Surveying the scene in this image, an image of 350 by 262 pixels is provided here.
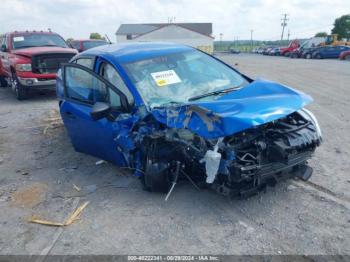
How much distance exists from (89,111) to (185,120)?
1.64m

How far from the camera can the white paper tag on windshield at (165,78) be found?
4117 millimetres

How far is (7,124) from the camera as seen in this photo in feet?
25.5

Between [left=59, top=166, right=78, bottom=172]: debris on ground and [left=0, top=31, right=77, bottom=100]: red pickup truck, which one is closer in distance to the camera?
[left=59, top=166, right=78, bottom=172]: debris on ground

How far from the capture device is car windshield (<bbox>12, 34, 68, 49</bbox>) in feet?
36.0

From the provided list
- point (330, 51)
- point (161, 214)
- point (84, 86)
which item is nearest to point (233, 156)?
point (161, 214)

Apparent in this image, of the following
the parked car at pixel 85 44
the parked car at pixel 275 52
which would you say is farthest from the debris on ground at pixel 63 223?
the parked car at pixel 275 52

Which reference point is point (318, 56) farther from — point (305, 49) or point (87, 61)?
point (87, 61)

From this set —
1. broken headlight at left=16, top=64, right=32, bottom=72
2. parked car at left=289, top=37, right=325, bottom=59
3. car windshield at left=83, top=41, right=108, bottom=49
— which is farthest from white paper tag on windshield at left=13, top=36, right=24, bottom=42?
parked car at left=289, top=37, right=325, bottom=59

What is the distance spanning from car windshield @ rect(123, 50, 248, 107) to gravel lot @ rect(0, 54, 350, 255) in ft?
3.75

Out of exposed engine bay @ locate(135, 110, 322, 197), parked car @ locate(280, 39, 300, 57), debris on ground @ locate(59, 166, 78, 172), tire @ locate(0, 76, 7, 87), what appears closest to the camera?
exposed engine bay @ locate(135, 110, 322, 197)

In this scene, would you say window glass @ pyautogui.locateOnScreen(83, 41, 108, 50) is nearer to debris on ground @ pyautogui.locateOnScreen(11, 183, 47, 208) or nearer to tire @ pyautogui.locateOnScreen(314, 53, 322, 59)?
debris on ground @ pyautogui.locateOnScreen(11, 183, 47, 208)

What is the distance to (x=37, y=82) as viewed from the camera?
9938 millimetres

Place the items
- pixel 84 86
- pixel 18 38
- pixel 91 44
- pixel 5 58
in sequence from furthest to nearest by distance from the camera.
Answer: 1. pixel 91 44
2. pixel 5 58
3. pixel 18 38
4. pixel 84 86

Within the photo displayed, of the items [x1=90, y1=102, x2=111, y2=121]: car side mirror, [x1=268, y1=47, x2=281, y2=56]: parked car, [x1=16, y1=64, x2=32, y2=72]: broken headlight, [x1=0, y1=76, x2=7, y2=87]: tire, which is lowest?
[x1=268, y1=47, x2=281, y2=56]: parked car
